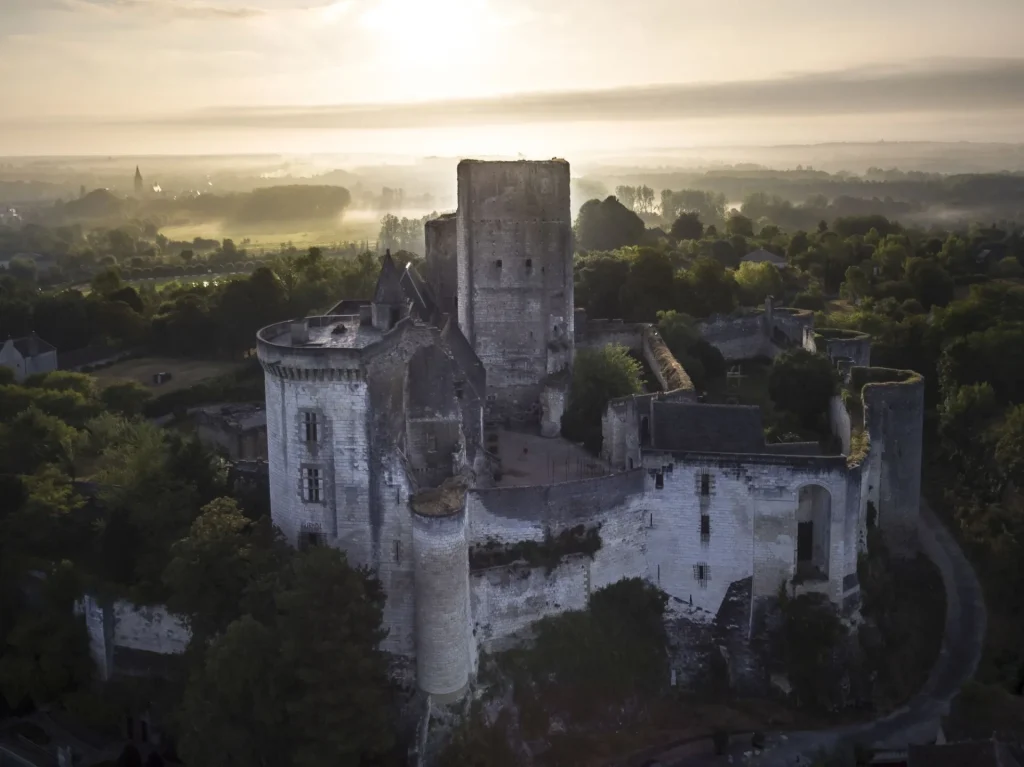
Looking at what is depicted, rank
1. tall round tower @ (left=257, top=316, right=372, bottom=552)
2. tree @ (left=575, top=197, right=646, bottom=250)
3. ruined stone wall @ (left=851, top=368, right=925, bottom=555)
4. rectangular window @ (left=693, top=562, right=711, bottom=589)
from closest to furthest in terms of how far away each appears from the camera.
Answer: tall round tower @ (left=257, top=316, right=372, bottom=552)
rectangular window @ (left=693, top=562, right=711, bottom=589)
ruined stone wall @ (left=851, top=368, right=925, bottom=555)
tree @ (left=575, top=197, right=646, bottom=250)

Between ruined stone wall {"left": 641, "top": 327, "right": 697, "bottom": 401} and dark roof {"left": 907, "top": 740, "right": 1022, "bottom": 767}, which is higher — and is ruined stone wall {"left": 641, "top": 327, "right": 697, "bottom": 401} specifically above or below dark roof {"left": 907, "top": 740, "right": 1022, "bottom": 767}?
above

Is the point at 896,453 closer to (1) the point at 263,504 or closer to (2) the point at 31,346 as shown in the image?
(1) the point at 263,504

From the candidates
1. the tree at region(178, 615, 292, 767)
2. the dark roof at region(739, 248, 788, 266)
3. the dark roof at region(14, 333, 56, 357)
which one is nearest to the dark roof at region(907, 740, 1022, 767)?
the tree at region(178, 615, 292, 767)

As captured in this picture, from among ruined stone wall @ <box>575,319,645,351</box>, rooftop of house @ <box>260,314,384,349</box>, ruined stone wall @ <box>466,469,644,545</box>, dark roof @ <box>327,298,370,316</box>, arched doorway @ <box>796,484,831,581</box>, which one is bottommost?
arched doorway @ <box>796,484,831,581</box>

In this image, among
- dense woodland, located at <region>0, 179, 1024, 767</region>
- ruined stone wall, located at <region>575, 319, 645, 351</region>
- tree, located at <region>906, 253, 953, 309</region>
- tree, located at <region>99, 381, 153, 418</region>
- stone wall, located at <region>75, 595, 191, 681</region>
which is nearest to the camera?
dense woodland, located at <region>0, 179, 1024, 767</region>

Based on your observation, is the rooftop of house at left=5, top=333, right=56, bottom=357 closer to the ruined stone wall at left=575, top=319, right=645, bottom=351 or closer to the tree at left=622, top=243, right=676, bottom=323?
the ruined stone wall at left=575, top=319, right=645, bottom=351

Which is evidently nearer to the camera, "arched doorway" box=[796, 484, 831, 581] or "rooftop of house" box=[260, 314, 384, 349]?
"rooftop of house" box=[260, 314, 384, 349]

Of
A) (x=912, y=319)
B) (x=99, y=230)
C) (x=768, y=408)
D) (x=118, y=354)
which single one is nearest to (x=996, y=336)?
(x=912, y=319)
